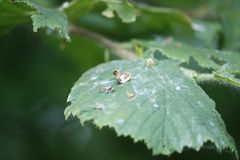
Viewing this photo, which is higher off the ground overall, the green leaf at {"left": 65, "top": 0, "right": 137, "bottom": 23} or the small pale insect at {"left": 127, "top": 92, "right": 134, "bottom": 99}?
the small pale insect at {"left": 127, "top": 92, "right": 134, "bottom": 99}

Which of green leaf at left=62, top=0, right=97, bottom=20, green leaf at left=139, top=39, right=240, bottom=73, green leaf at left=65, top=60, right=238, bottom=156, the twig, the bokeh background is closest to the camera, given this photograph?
green leaf at left=65, top=60, right=238, bottom=156

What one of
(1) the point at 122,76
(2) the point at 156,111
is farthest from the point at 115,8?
(2) the point at 156,111

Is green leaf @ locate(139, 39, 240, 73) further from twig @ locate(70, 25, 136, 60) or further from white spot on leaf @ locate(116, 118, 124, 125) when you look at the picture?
A: white spot on leaf @ locate(116, 118, 124, 125)

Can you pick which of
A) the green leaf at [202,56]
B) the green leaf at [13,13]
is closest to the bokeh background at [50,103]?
the green leaf at [202,56]

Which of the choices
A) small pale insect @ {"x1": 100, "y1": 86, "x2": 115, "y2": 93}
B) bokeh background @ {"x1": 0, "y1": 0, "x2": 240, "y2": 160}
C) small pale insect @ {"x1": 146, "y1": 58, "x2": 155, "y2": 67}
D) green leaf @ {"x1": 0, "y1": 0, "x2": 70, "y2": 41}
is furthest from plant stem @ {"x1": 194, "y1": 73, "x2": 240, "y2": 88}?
bokeh background @ {"x1": 0, "y1": 0, "x2": 240, "y2": 160}

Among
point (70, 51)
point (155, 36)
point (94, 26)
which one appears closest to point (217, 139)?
point (155, 36)

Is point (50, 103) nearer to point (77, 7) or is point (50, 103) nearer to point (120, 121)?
point (77, 7)

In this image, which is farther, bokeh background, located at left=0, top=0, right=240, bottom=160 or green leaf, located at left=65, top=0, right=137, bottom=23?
bokeh background, located at left=0, top=0, right=240, bottom=160
